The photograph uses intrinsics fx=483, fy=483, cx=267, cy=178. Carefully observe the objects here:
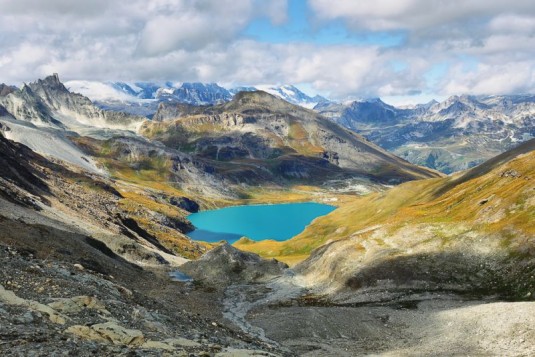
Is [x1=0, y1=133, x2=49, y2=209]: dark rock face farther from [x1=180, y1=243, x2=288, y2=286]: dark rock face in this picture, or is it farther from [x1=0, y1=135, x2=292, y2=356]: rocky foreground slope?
[x1=180, y1=243, x2=288, y2=286]: dark rock face

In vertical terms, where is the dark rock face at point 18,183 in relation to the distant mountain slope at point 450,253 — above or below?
above

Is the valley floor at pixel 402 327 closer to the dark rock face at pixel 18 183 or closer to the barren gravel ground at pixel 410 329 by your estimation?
the barren gravel ground at pixel 410 329

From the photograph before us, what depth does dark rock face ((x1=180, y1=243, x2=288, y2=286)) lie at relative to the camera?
106 m

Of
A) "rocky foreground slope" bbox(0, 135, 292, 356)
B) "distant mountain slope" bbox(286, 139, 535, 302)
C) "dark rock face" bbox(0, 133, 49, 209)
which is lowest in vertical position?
"rocky foreground slope" bbox(0, 135, 292, 356)

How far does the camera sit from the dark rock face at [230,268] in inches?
4190

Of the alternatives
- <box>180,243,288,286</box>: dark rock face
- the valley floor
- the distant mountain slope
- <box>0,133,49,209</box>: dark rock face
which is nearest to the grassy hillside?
the distant mountain slope

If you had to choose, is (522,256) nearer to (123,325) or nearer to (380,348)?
(380,348)

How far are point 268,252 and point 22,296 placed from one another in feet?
475

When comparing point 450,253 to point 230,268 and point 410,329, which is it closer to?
point 410,329

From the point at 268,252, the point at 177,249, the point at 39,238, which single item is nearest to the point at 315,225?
the point at 268,252

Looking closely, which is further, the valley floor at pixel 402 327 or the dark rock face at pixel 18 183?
the dark rock face at pixel 18 183

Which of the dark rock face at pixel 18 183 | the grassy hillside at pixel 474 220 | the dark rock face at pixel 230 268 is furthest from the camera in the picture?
the dark rock face at pixel 230 268

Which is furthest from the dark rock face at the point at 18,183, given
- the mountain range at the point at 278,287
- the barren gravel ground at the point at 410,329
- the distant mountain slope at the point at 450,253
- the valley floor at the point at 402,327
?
the distant mountain slope at the point at 450,253

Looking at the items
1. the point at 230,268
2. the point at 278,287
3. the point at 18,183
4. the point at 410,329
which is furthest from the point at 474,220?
the point at 18,183
